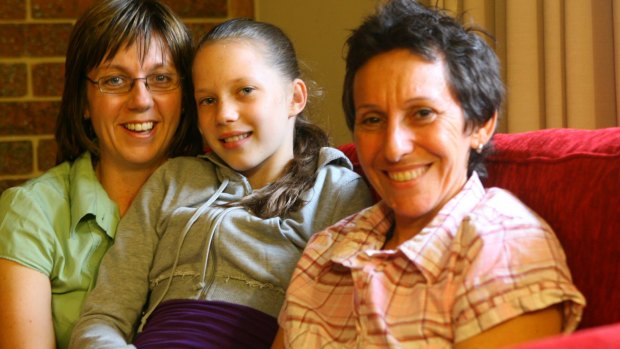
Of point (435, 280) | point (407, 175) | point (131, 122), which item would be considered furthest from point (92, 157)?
point (435, 280)

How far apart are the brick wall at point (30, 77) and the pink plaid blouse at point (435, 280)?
6.81ft

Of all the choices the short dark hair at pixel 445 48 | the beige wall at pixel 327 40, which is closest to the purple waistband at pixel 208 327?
the short dark hair at pixel 445 48

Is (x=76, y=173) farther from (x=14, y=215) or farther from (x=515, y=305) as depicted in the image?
(x=515, y=305)

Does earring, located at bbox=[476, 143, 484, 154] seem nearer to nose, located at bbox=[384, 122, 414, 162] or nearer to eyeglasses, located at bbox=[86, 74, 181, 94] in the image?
nose, located at bbox=[384, 122, 414, 162]

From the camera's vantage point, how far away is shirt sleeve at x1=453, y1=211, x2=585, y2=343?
1203 mm

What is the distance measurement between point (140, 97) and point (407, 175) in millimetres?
801

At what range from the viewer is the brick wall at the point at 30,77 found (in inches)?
130

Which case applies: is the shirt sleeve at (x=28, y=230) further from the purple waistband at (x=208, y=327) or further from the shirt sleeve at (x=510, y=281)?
the shirt sleeve at (x=510, y=281)

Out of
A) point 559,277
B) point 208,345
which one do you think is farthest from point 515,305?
point 208,345

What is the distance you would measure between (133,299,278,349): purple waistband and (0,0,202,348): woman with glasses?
0.25 metres

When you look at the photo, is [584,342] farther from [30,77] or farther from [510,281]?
[30,77]

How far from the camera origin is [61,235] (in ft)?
6.24

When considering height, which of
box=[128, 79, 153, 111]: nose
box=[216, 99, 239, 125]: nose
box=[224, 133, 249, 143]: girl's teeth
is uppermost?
box=[128, 79, 153, 111]: nose

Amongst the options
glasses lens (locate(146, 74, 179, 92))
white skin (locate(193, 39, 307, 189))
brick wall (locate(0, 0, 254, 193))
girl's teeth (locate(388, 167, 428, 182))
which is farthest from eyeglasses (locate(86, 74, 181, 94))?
brick wall (locate(0, 0, 254, 193))
